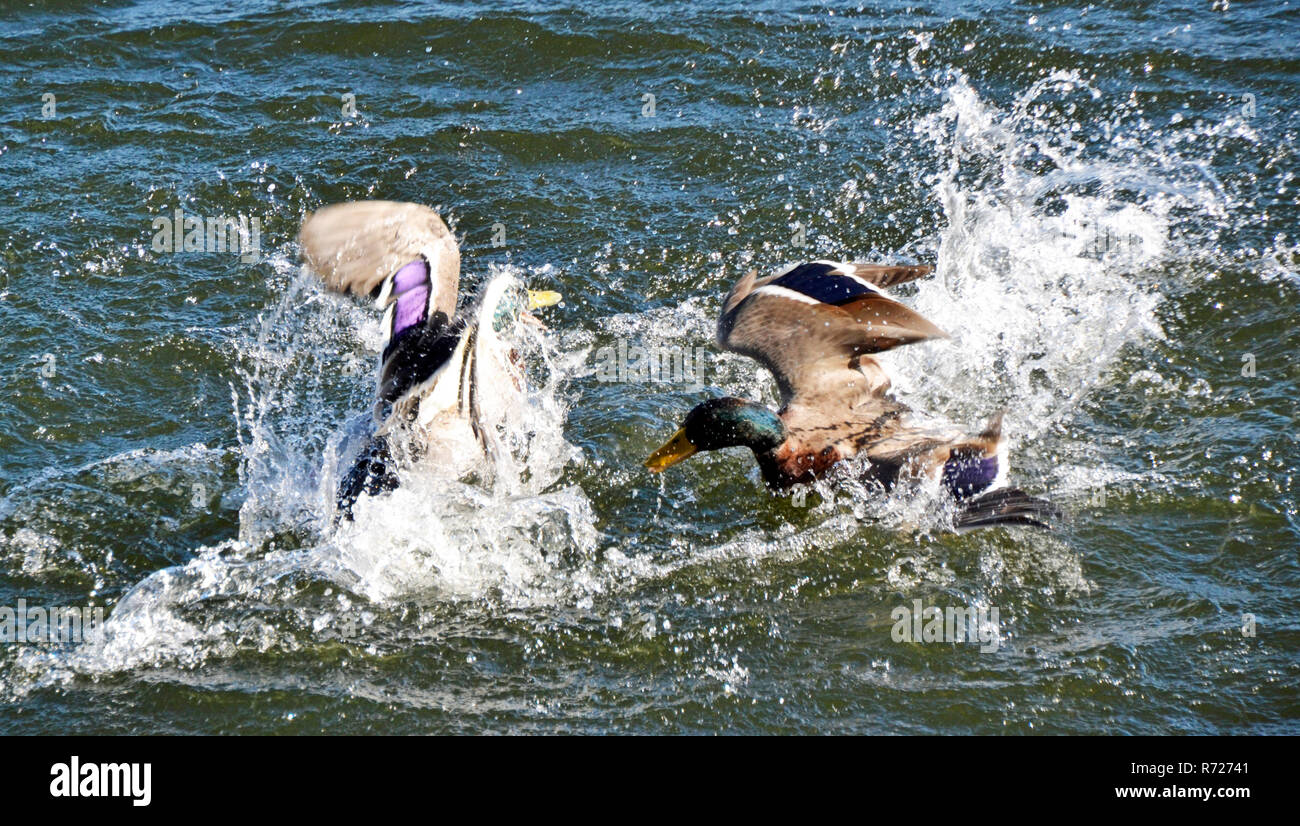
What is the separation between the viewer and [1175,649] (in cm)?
430

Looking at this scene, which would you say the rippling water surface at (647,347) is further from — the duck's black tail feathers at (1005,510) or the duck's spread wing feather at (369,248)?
the duck's spread wing feather at (369,248)

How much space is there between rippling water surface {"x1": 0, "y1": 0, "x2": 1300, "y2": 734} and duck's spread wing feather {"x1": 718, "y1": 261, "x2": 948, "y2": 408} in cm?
43

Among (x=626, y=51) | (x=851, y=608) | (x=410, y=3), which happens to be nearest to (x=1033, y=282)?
(x=851, y=608)

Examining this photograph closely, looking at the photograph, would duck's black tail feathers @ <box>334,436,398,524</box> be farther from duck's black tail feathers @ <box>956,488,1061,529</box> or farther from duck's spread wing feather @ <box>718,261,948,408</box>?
duck's black tail feathers @ <box>956,488,1061,529</box>

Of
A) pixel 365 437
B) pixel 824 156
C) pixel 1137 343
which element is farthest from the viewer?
pixel 824 156

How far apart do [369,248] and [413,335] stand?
20.5 inches

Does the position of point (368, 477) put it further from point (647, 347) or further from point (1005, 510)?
point (1005, 510)

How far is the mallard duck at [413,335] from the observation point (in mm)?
5098

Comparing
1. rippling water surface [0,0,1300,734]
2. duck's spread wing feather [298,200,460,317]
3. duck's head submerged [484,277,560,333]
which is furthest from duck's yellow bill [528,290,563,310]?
duck's spread wing feather [298,200,460,317]

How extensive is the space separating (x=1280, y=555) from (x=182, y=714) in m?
3.91

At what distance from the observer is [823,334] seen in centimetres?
556

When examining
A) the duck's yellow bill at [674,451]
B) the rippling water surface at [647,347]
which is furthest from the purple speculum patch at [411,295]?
the duck's yellow bill at [674,451]

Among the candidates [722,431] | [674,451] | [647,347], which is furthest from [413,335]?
[647,347]
